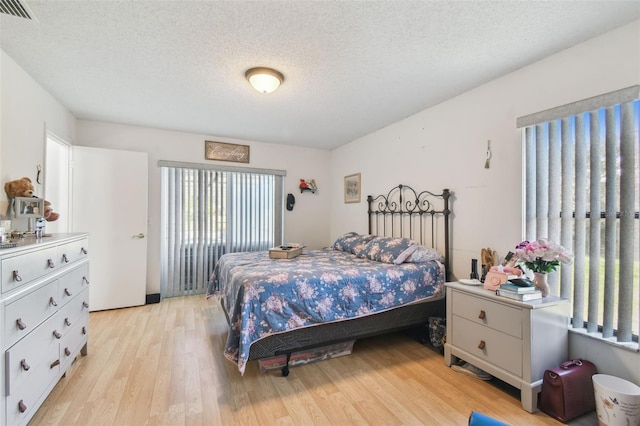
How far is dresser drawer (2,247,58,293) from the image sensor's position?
136cm

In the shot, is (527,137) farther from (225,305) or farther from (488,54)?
(225,305)

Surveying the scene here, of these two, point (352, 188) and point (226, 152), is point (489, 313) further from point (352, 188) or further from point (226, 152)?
point (226, 152)

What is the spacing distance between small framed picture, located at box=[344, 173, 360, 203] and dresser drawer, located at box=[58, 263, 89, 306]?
3.33 meters

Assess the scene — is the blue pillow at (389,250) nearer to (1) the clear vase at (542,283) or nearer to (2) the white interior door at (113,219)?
(1) the clear vase at (542,283)

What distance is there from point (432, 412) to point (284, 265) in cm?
158

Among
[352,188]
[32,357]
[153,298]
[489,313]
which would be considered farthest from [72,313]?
[352,188]

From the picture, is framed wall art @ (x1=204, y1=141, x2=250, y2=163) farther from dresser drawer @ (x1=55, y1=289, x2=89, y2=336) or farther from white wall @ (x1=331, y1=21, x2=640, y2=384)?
dresser drawer @ (x1=55, y1=289, x2=89, y2=336)

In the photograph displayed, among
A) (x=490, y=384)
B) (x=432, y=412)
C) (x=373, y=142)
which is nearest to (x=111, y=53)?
(x=373, y=142)

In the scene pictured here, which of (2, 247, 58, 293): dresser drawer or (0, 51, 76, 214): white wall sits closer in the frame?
(2, 247, 58, 293): dresser drawer

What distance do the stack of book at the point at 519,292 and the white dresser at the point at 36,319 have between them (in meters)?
2.85

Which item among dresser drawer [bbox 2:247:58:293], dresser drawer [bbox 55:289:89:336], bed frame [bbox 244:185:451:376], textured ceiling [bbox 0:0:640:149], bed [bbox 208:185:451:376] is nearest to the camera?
dresser drawer [bbox 2:247:58:293]

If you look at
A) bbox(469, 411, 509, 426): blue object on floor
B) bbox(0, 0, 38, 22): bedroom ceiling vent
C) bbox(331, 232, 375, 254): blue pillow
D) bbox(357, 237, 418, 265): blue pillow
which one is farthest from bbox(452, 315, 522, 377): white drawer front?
bbox(0, 0, 38, 22): bedroom ceiling vent

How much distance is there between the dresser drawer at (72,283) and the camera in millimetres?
1929

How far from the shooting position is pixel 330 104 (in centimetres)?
303
